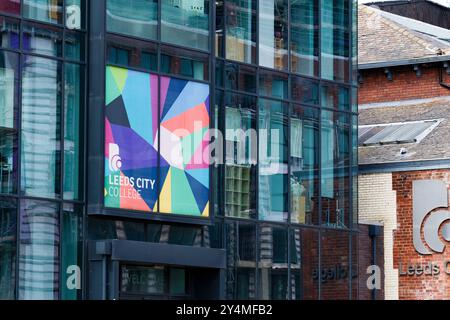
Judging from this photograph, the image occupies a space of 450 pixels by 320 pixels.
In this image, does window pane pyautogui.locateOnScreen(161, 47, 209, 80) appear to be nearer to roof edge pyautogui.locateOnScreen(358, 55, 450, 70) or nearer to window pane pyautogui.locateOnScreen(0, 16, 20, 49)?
window pane pyautogui.locateOnScreen(0, 16, 20, 49)

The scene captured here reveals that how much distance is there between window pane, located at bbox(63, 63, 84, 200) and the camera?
25.2 m

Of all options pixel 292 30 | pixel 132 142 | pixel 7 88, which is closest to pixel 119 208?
pixel 132 142

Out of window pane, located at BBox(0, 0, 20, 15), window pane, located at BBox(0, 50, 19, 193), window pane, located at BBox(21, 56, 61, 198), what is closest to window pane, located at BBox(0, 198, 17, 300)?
window pane, located at BBox(0, 50, 19, 193)

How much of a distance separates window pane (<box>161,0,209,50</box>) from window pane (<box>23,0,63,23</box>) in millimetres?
2345

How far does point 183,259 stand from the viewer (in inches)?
1049

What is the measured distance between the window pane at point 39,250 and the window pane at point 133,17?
12.0 feet

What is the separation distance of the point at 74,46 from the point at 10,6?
1677 mm

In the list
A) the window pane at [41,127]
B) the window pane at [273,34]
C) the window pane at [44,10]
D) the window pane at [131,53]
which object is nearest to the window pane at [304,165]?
the window pane at [273,34]

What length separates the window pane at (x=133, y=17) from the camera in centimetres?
2572

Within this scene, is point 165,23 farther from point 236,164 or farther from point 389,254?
point 389,254

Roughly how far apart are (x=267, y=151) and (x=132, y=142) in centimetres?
430

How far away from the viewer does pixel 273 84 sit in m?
29.5

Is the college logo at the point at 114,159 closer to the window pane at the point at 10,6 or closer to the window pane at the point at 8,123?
the window pane at the point at 8,123

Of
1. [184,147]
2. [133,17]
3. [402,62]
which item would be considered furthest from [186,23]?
[402,62]
